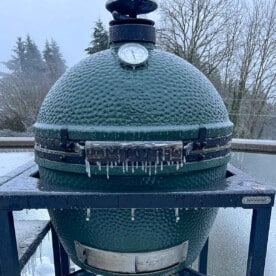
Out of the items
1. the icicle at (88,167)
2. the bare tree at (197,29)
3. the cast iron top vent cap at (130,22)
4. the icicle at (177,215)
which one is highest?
the bare tree at (197,29)

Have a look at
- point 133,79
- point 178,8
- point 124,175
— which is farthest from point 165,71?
point 178,8

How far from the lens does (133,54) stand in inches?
46.4

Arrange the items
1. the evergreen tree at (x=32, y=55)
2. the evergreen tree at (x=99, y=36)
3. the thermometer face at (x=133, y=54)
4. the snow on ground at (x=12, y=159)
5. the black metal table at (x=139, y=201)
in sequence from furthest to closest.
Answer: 1. the evergreen tree at (x=32, y=55)
2. the evergreen tree at (x=99, y=36)
3. the snow on ground at (x=12, y=159)
4. the thermometer face at (x=133, y=54)
5. the black metal table at (x=139, y=201)

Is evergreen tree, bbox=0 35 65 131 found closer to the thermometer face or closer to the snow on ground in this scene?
the snow on ground

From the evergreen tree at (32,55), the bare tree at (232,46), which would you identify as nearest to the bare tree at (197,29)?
the bare tree at (232,46)

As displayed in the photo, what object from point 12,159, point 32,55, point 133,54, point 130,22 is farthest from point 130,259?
point 32,55

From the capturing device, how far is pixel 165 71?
1188mm

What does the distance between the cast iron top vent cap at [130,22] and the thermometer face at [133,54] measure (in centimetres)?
7

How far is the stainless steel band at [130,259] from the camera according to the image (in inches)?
47.4

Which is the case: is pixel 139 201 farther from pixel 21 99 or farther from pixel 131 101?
pixel 21 99

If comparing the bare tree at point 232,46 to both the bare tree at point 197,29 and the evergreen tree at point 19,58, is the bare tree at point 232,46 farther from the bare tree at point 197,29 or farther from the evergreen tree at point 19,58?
the evergreen tree at point 19,58

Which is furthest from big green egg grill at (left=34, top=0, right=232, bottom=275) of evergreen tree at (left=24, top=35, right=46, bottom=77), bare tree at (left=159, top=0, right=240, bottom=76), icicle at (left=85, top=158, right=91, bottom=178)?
evergreen tree at (left=24, top=35, right=46, bottom=77)

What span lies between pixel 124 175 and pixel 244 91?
A: 35.2ft

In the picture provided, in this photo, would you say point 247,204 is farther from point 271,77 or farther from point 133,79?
point 271,77
